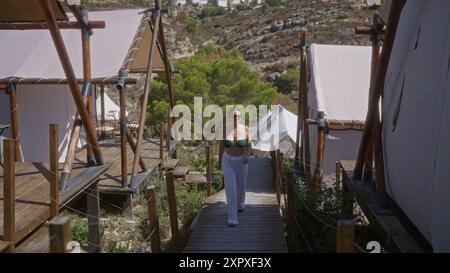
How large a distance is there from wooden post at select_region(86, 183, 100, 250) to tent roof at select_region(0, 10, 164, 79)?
2.58 m

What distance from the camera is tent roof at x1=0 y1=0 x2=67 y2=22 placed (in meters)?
5.60

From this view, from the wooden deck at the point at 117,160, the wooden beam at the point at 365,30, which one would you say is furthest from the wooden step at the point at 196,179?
the wooden beam at the point at 365,30

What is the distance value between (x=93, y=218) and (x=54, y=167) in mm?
1997

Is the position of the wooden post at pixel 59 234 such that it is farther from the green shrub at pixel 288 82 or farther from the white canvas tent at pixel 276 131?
the green shrub at pixel 288 82

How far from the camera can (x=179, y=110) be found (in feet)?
53.2

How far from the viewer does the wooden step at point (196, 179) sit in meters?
9.82

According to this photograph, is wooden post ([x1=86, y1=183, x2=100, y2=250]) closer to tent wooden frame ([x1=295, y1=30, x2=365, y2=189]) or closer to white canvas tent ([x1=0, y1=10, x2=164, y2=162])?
white canvas tent ([x1=0, y1=10, x2=164, y2=162])

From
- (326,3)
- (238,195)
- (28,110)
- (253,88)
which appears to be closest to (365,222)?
(238,195)

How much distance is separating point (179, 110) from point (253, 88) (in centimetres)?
490

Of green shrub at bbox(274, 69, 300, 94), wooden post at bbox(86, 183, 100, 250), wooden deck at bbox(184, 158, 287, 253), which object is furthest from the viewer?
green shrub at bbox(274, 69, 300, 94)

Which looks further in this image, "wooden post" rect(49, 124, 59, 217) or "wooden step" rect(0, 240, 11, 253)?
"wooden post" rect(49, 124, 59, 217)

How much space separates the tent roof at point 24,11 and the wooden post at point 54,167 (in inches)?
90.6

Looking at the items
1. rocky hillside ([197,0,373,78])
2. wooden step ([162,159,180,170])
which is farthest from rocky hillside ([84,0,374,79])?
wooden step ([162,159,180,170])
